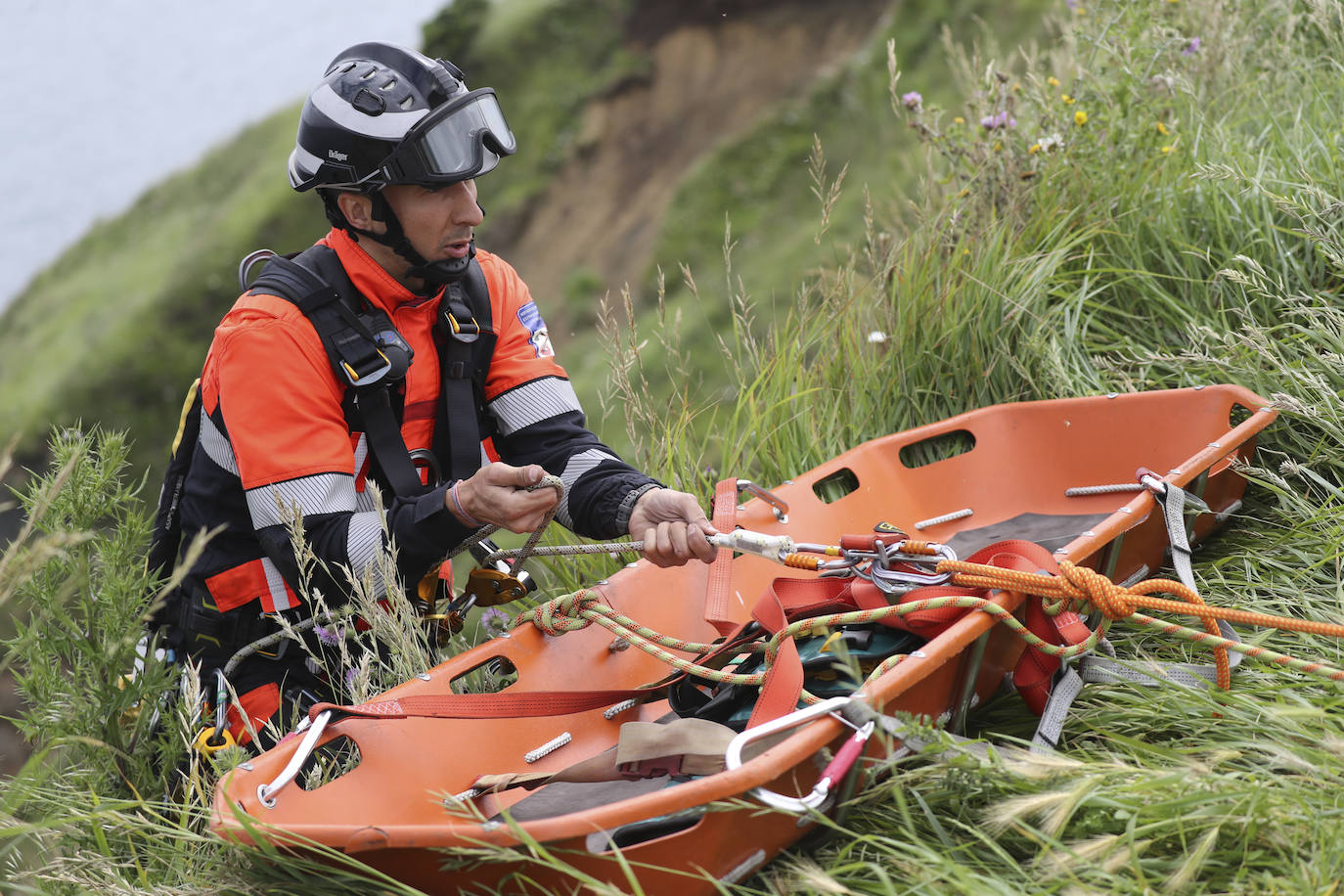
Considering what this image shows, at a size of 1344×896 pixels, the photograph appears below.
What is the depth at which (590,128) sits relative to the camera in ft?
77.9

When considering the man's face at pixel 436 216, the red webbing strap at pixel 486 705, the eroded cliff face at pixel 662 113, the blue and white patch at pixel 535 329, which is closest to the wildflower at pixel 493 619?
the red webbing strap at pixel 486 705

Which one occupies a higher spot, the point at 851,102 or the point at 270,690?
the point at 270,690

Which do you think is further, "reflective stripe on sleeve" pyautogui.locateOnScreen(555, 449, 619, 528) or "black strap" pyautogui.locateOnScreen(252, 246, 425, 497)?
"reflective stripe on sleeve" pyautogui.locateOnScreen(555, 449, 619, 528)

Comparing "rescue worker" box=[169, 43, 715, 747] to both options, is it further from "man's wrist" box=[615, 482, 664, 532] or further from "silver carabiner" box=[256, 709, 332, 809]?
"silver carabiner" box=[256, 709, 332, 809]

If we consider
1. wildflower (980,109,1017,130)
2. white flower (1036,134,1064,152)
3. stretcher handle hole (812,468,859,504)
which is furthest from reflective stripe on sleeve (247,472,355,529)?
white flower (1036,134,1064,152)

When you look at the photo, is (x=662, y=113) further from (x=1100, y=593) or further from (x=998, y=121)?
(x=1100, y=593)

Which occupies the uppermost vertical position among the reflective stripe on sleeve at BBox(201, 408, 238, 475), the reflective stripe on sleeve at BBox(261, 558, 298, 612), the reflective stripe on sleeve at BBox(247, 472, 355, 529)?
the reflective stripe on sleeve at BBox(201, 408, 238, 475)

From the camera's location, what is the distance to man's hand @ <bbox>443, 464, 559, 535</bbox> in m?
2.50

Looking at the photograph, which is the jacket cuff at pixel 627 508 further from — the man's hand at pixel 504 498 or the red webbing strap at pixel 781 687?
the red webbing strap at pixel 781 687

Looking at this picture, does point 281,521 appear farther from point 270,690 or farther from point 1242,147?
point 1242,147

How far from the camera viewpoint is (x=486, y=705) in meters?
2.53

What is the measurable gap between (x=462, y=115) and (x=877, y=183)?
591 inches

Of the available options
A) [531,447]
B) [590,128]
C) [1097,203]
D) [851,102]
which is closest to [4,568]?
[531,447]

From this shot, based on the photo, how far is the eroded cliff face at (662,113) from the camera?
21859 mm
